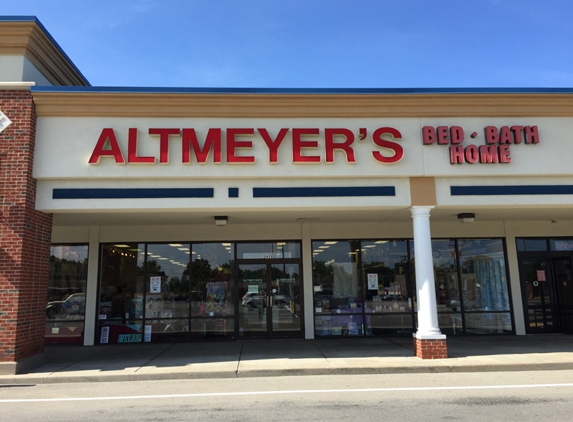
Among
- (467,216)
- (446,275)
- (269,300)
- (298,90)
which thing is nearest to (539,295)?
(446,275)

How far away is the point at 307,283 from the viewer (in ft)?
46.9

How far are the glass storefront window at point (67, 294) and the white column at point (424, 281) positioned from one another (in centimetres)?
993

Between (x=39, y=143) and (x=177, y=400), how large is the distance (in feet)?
22.7

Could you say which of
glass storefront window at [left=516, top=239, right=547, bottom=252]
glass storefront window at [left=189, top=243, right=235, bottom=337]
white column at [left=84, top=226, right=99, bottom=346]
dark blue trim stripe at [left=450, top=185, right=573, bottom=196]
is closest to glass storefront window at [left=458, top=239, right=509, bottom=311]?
glass storefront window at [left=516, top=239, right=547, bottom=252]

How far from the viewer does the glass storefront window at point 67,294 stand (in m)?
Result: 13.8

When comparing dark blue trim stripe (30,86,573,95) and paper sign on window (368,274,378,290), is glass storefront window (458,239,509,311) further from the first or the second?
dark blue trim stripe (30,86,573,95)

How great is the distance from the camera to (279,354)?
37.3 feet

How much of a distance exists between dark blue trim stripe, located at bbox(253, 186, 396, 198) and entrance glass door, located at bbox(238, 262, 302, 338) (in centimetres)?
399

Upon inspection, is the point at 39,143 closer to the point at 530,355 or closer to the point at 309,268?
the point at 309,268

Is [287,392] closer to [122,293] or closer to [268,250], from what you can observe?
[268,250]

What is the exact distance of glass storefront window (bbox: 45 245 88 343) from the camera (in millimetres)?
13836

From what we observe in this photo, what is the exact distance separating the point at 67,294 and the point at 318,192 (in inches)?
344

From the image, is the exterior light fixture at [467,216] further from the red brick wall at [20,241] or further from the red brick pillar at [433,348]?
the red brick wall at [20,241]

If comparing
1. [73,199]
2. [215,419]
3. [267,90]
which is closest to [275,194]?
[267,90]
